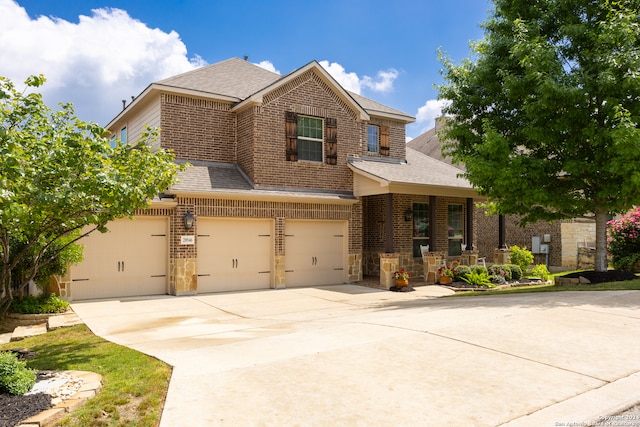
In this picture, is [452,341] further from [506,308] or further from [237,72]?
[237,72]

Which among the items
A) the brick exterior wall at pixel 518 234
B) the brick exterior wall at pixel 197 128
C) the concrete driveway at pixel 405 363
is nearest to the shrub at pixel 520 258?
the brick exterior wall at pixel 518 234

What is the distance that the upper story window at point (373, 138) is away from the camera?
60.3ft

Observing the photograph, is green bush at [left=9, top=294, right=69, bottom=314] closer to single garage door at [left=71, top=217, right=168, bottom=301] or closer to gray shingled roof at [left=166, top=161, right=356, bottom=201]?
single garage door at [left=71, top=217, right=168, bottom=301]

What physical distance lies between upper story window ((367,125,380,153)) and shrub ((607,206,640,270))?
9.51m

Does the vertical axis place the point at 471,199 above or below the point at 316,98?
below

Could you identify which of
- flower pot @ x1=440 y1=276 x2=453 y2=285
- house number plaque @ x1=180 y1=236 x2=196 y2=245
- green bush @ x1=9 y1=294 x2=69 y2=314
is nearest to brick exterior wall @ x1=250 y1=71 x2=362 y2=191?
house number plaque @ x1=180 y1=236 x2=196 y2=245

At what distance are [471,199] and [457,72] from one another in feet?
16.1

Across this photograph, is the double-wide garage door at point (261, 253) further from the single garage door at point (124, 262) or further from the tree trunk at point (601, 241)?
the tree trunk at point (601, 241)

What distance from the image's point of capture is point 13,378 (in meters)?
5.00

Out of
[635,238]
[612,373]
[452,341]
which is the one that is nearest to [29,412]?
[452,341]

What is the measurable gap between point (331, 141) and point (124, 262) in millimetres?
7407

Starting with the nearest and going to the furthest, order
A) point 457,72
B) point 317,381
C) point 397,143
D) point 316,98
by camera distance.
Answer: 1. point 317,381
2. point 457,72
3. point 316,98
4. point 397,143

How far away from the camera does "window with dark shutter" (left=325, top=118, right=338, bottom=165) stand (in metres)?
16.2

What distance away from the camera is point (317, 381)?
16.5 feet
